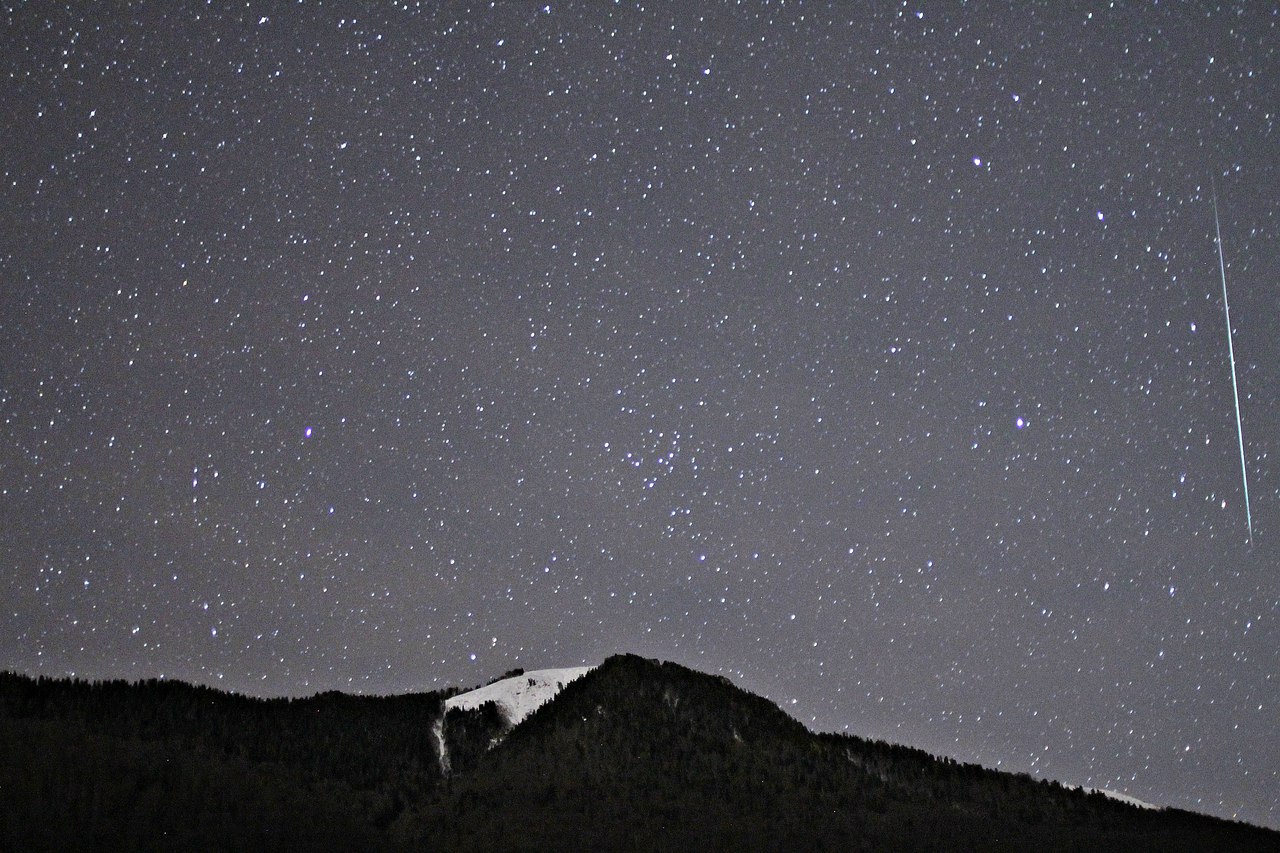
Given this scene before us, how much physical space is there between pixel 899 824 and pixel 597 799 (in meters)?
14.9

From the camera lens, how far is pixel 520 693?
67.9 metres

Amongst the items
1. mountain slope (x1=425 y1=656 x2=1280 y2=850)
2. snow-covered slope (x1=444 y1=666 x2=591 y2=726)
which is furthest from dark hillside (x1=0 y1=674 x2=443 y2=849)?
snow-covered slope (x1=444 y1=666 x2=591 y2=726)

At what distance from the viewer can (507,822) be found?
1868 inches

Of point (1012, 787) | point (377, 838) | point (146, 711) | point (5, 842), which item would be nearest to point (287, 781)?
point (377, 838)

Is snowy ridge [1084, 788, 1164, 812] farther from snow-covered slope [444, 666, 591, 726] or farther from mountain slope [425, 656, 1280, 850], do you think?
snow-covered slope [444, 666, 591, 726]

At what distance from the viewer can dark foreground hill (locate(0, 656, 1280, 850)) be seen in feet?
135

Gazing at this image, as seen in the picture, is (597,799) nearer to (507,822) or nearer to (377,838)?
(507,822)

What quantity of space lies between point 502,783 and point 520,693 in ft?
50.9

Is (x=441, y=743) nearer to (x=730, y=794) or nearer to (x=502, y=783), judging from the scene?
(x=502, y=783)

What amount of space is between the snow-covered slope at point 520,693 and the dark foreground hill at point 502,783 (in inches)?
53.7

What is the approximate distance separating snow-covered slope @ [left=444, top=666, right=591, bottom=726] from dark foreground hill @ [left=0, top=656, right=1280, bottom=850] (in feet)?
4.47

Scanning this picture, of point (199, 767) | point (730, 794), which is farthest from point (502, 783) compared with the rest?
point (199, 767)

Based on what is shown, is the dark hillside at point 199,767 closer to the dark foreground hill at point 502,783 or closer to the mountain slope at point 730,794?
the dark foreground hill at point 502,783

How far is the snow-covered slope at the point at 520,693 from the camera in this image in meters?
65.6
